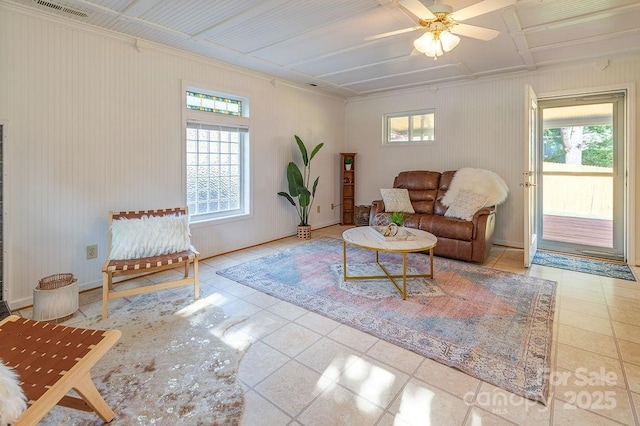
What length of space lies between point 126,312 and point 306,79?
392 centimetres

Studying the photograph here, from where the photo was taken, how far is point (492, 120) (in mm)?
4750

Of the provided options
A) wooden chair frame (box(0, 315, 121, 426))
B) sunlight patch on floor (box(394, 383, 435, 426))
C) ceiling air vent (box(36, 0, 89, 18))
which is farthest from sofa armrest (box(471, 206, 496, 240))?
ceiling air vent (box(36, 0, 89, 18))

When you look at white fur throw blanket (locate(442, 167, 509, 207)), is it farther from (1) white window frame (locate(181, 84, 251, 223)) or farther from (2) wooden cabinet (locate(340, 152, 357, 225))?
(1) white window frame (locate(181, 84, 251, 223))

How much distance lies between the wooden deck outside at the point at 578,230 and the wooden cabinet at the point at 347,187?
3.13 m

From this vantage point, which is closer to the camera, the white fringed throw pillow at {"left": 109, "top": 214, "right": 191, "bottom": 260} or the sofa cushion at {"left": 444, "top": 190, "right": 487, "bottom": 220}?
the white fringed throw pillow at {"left": 109, "top": 214, "right": 191, "bottom": 260}

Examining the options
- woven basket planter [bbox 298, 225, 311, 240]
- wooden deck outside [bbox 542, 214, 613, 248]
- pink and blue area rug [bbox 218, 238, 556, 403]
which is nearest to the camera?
pink and blue area rug [bbox 218, 238, 556, 403]

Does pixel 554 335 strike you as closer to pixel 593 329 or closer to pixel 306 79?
pixel 593 329

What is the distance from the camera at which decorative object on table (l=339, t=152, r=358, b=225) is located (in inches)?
246

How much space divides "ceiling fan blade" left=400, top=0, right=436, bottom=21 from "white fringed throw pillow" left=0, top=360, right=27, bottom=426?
2.65 metres

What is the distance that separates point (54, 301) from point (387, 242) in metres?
2.75

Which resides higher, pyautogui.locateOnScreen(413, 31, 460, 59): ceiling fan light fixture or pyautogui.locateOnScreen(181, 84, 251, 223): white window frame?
pyautogui.locateOnScreen(413, 31, 460, 59): ceiling fan light fixture

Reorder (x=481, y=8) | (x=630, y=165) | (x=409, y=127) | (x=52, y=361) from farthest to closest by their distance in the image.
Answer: (x=409, y=127), (x=630, y=165), (x=481, y=8), (x=52, y=361)

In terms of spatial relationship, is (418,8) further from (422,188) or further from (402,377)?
(422,188)

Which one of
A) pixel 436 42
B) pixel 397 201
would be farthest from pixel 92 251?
pixel 397 201
